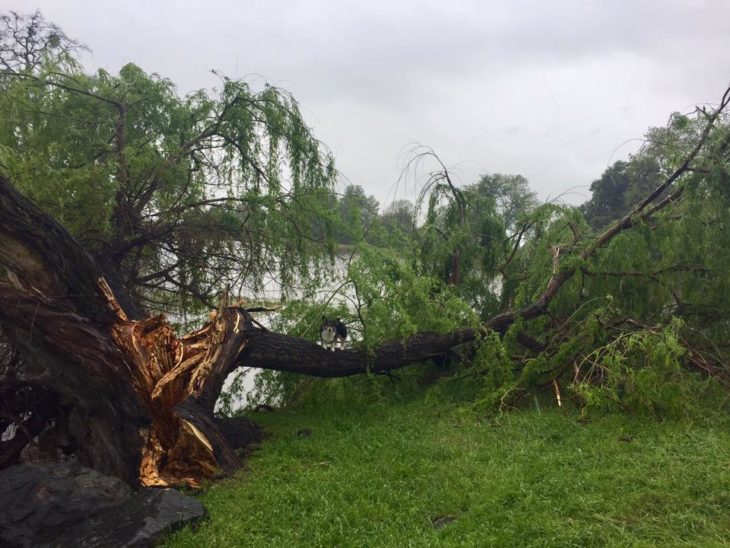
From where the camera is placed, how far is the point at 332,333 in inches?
261

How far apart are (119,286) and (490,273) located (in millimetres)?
4715

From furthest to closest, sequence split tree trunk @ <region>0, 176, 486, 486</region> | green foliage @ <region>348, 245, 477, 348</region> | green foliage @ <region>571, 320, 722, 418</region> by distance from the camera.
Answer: green foliage @ <region>348, 245, 477, 348</region>, green foliage @ <region>571, 320, 722, 418</region>, split tree trunk @ <region>0, 176, 486, 486</region>

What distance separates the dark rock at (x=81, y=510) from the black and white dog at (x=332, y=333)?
2777mm

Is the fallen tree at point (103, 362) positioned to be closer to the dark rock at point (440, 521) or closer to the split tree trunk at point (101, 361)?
the split tree trunk at point (101, 361)

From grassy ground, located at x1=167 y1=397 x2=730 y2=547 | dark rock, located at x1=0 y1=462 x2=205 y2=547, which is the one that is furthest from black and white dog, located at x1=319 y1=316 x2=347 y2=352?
dark rock, located at x1=0 y1=462 x2=205 y2=547

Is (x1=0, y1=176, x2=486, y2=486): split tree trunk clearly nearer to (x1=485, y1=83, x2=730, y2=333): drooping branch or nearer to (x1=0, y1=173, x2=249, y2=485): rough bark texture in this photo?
(x1=0, y1=173, x2=249, y2=485): rough bark texture

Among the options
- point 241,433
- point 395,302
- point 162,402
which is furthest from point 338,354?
point 162,402

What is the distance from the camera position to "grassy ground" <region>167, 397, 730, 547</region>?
342cm

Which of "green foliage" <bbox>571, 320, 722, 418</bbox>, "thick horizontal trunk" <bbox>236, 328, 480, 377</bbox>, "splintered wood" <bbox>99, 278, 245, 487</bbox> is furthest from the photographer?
"thick horizontal trunk" <bbox>236, 328, 480, 377</bbox>

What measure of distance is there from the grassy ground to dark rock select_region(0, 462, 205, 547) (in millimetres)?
190

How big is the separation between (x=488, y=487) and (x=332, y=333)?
2919mm

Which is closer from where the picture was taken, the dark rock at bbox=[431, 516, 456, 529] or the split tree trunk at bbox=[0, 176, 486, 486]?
the dark rock at bbox=[431, 516, 456, 529]

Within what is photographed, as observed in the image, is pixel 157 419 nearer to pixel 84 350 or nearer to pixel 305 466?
pixel 84 350

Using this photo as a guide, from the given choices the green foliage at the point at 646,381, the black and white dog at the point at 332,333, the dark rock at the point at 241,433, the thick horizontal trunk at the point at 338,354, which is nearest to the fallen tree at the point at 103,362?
the dark rock at the point at 241,433
